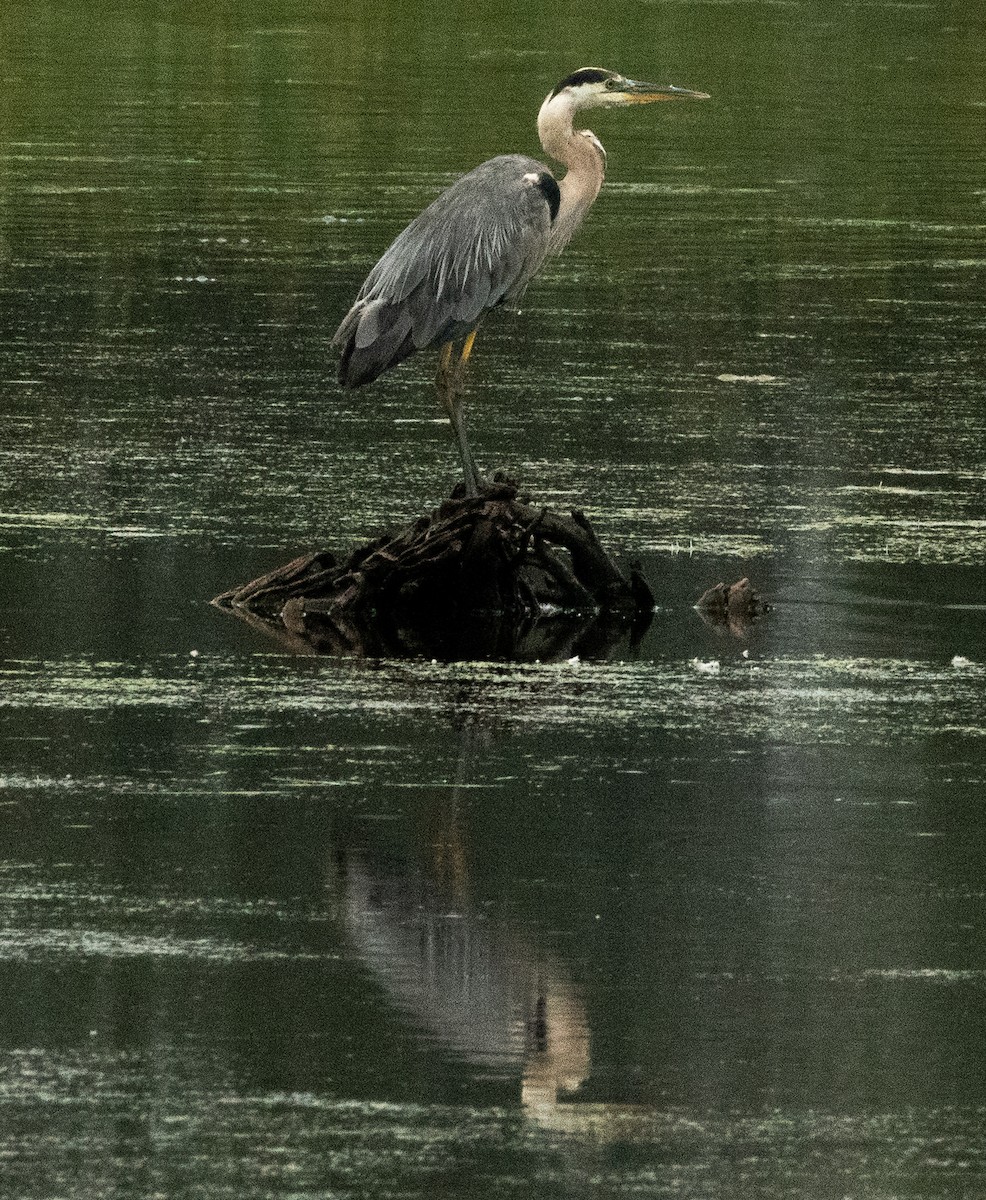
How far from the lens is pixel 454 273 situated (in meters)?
12.7

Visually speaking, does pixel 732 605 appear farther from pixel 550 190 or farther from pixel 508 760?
pixel 550 190

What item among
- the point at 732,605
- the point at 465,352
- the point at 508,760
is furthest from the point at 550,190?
the point at 508,760

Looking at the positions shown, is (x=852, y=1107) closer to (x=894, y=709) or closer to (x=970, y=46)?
(x=894, y=709)

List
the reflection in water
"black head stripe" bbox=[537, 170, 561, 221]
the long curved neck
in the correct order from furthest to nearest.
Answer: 1. the long curved neck
2. "black head stripe" bbox=[537, 170, 561, 221]
3. the reflection in water

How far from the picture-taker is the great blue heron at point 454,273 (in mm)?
12625

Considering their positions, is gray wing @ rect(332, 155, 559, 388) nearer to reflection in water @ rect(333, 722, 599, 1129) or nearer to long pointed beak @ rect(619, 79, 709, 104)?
long pointed beak @ rect(619, 79, 709, 104)

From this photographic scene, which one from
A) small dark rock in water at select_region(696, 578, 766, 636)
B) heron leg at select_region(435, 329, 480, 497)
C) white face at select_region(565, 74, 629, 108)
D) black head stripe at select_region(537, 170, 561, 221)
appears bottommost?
small dark rock in water at select_region(696, 578, 766, 636)

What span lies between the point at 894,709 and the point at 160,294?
10.3m

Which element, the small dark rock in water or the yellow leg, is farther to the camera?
the yellow leg

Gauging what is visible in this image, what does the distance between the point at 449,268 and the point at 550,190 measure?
700 millimetres

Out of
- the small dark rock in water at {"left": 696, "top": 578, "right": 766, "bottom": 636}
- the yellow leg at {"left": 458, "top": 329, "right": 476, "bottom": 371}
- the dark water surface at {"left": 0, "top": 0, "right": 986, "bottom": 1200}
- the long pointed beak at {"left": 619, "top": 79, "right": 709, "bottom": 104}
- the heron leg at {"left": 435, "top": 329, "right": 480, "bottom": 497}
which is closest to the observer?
the dark water surface at {"left": 0, "top": 0, "right": 986, "bottom": 1200}

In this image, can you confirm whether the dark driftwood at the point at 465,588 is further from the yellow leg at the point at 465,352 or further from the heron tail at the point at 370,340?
the yellow leg at the point at 465,352

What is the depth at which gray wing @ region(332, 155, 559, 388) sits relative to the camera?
12617mm

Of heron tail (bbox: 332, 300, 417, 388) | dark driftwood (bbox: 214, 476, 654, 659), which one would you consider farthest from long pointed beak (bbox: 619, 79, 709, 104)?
dark driftwood (bbox: 214, 476, 654, 659)
